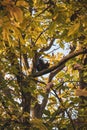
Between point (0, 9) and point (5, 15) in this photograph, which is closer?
point (5, 15)

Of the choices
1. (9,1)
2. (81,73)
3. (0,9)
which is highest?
(81,73)

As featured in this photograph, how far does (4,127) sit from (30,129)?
1.75 ft

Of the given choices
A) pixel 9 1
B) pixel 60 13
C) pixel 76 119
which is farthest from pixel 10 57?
pixel 9 1

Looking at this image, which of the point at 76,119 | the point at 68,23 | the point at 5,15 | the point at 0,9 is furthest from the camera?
the point at 76,119

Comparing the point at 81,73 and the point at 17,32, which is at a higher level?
the point at 81,73

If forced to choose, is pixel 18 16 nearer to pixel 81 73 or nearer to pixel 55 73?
pixel 81 73

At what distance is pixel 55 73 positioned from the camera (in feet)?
31.8

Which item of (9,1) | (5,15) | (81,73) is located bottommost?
(9,1)

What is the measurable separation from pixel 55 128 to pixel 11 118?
1.08 meters

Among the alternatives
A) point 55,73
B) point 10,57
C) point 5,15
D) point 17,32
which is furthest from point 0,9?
point 55,73

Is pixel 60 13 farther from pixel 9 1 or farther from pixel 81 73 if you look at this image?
pixel 81 73

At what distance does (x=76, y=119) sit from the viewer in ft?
16.8

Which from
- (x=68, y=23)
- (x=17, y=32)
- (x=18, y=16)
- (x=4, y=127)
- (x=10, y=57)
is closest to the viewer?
(x=18, y=16)

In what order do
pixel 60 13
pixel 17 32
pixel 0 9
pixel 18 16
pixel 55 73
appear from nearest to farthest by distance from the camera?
pixel 18 16 → pixel 17 32 → pixel 0 9 → pixel 60 13 → pixel 55 73
